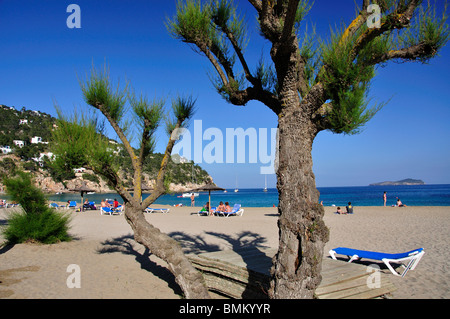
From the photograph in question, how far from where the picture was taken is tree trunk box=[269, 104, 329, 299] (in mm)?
3289

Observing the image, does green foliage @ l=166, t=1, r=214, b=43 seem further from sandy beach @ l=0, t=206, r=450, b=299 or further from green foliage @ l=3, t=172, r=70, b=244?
green foliage @ l=3, t=172, r=70, b=244

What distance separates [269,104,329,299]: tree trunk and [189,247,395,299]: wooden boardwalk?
622 mm

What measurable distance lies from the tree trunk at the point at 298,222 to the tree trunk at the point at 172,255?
1.79 meters

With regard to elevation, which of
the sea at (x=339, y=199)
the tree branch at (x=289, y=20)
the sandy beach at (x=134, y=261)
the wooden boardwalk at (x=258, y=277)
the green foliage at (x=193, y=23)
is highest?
the green foliage at (x=193, y=23)

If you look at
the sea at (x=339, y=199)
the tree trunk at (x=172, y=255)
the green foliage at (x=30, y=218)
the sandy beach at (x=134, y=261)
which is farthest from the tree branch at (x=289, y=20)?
the sea at (x=339, y=199)

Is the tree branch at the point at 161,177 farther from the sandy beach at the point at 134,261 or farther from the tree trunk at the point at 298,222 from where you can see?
the tree trunk at the point at 298,222

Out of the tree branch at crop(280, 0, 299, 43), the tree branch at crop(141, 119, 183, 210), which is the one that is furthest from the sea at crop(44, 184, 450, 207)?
the tree branch at crop(280, 0, 299, 43)

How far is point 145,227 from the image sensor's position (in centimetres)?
566

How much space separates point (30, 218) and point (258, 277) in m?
9.25

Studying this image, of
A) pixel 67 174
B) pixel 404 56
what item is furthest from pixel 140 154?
pixel 404 56

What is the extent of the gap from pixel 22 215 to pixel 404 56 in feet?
38.8

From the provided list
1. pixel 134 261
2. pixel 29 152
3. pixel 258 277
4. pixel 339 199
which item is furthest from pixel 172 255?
pixel 29 152

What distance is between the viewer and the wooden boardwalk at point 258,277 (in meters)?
4.20
